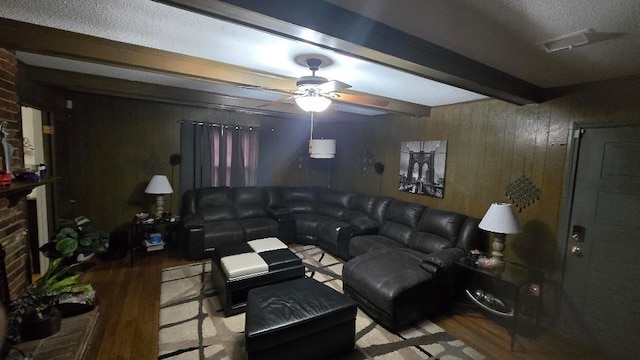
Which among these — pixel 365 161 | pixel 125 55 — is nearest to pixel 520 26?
pixel 125 55

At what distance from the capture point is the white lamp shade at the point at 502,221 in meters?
2.61

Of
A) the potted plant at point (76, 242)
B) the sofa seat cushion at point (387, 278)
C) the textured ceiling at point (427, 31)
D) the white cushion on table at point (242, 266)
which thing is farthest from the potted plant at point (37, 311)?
the sofa seat cushion at point (387, 278)

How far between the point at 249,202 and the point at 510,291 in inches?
151

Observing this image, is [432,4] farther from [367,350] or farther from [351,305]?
[367,350]

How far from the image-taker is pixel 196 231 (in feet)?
A: 12.4

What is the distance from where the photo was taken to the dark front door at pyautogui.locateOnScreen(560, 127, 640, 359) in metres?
2.21

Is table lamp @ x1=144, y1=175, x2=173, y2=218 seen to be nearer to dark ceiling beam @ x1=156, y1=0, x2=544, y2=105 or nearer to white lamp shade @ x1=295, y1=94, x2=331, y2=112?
white lamp shade @ x1=295, y1=94, x2=331, y2=112

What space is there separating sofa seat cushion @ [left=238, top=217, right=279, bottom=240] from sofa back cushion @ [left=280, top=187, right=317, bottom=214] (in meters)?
0.70

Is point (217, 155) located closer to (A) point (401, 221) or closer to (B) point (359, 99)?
(B) point (359, 99)

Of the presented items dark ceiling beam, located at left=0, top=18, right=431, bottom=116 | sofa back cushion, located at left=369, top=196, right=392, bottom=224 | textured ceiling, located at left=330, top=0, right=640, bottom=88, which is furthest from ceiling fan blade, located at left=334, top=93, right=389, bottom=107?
sofa back cushion, located at left=369, top=196, right=392, bottom=224

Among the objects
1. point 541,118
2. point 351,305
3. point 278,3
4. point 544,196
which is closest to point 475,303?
point 544,196

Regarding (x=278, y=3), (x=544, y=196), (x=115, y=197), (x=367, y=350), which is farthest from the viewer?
(x=115, y=197)

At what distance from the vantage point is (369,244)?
363cm

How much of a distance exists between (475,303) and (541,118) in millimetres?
1999
